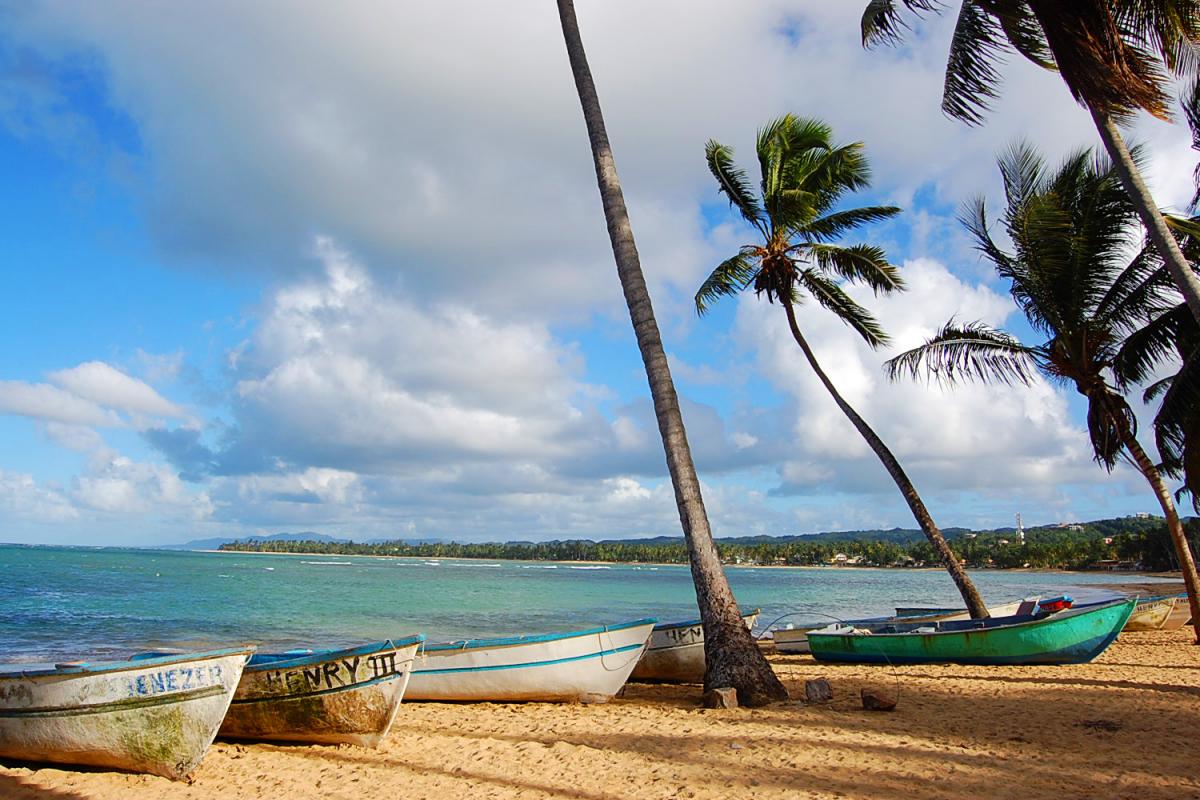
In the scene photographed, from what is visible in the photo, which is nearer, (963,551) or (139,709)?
(139,709)

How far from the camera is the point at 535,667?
356 inches

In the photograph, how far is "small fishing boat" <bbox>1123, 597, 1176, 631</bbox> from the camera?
15539 mm

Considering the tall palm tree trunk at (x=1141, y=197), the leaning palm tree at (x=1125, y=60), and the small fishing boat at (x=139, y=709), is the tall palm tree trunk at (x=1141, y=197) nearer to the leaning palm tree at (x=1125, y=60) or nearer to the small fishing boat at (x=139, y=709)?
the leaning palm tree at (x=1125, y=60)

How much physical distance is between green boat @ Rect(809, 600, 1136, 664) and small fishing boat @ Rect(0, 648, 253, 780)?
8.97 m

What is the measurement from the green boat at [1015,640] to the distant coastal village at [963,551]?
1325 centimetres

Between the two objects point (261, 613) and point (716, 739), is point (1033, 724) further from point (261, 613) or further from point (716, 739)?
point (261, 613)

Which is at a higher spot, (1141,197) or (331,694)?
(1141,197)

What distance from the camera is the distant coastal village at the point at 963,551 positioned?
70662 millimetres

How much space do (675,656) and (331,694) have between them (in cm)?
504

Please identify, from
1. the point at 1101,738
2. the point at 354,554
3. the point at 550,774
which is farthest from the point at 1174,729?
the point at 354,554

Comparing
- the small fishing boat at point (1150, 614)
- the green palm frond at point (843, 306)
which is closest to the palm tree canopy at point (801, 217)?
the green palm frond at point (843, 306)

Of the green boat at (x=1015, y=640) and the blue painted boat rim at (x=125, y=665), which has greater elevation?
the blue painted boat rim at (x=125, y=665)

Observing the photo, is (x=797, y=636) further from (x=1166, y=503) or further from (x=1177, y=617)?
(x=1177, y=617)

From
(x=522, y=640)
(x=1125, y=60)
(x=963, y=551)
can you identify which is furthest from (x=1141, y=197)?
(x=963, y=551)
